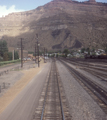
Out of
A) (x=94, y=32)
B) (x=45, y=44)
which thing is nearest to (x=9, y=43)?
(x=45, y=44)

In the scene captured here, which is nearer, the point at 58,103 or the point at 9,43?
the point at 58,103

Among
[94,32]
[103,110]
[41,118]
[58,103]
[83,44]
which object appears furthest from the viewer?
[94,32]

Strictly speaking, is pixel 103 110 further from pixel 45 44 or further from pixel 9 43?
pixel 9 43

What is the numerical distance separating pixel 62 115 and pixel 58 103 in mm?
2480

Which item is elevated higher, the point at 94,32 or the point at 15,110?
the point at 94,32

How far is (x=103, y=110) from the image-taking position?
9.65 metres

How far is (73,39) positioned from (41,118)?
173285mm

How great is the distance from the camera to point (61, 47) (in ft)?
601

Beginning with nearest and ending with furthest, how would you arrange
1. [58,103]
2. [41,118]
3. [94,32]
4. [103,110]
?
[41,118] < [103,110] < [58,103] < [94,32]

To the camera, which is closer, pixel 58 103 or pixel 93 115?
pixel 93 115

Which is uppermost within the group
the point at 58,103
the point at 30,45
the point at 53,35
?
the point at 53,35

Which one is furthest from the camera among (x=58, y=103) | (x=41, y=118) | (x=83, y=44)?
(x=83, y=44)

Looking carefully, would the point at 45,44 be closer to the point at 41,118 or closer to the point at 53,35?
the point at 53,35

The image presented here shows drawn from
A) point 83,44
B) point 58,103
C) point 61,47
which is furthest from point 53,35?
point 58,103
